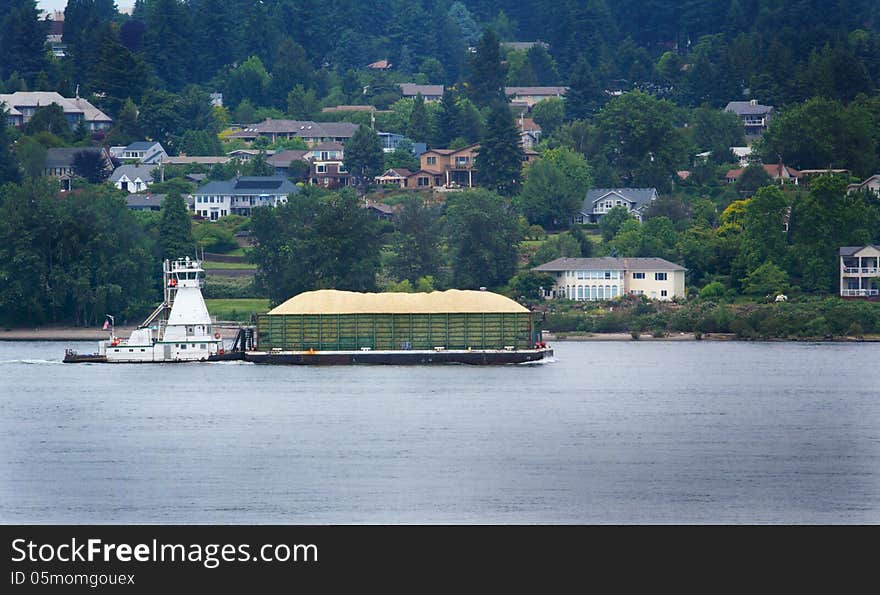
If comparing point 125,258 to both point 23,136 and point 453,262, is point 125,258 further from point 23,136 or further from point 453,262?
point 23,136

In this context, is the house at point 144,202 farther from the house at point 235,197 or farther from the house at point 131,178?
Answer: the house at point 131,178

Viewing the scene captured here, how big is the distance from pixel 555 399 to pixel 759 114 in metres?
94.6

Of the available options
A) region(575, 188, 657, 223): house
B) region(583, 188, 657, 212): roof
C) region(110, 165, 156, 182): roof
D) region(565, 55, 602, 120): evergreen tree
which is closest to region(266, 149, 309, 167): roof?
region(110, 165, 156, 182): roof

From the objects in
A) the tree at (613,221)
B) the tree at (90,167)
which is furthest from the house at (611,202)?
the tree at (90,167)

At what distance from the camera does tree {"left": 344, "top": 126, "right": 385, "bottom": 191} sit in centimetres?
14938

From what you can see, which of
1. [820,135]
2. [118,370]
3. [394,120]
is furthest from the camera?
[394,120]

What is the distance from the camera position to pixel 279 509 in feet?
156

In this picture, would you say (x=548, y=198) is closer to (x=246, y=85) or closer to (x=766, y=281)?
(x=766, y=281)

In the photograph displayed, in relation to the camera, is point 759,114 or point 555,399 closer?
point 555,399

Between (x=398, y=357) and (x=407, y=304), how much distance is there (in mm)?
2843

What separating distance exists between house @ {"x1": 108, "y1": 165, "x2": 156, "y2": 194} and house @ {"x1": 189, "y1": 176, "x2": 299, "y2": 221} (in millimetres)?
6887

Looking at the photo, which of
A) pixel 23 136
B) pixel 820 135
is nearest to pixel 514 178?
pixel 820 135

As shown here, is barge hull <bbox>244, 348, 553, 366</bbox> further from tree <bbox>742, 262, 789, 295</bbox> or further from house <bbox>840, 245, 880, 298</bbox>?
house <bbox>840, 245, 880, 298</bbox>

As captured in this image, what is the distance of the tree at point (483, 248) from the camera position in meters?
111
